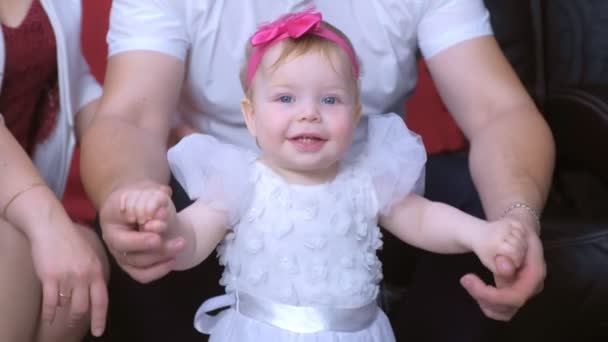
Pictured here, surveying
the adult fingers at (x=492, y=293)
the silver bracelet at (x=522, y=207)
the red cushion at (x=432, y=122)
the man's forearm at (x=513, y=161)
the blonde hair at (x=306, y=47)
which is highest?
the blonde hair at (x=306, y=47)

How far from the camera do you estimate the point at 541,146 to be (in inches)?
53.3

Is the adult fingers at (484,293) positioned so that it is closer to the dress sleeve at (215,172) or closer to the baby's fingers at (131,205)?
the dress sleeve at (215,172)

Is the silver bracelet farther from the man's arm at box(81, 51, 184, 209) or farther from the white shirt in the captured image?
the man's arm at box(81, 51, 184, 209)

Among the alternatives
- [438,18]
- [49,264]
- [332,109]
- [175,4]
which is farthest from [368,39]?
[49,264]

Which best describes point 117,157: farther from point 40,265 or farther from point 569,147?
point 569,147

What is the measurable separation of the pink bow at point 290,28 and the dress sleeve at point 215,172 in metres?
0.14

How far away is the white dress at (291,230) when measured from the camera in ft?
3.61

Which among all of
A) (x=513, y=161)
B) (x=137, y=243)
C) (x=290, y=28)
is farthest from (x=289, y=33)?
(x=513, y=161)

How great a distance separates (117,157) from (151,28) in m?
0.26

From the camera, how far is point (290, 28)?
Answer: 1077mm

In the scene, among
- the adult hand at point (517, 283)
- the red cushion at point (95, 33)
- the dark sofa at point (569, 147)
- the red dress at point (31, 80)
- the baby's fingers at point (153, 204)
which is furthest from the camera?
the red cushion at point (95, 33)

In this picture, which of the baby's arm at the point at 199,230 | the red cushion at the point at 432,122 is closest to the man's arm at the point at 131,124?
the baby's arm at the point at 199,230

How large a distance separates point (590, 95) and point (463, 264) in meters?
0.61

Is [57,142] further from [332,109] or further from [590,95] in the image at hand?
[590,95]
